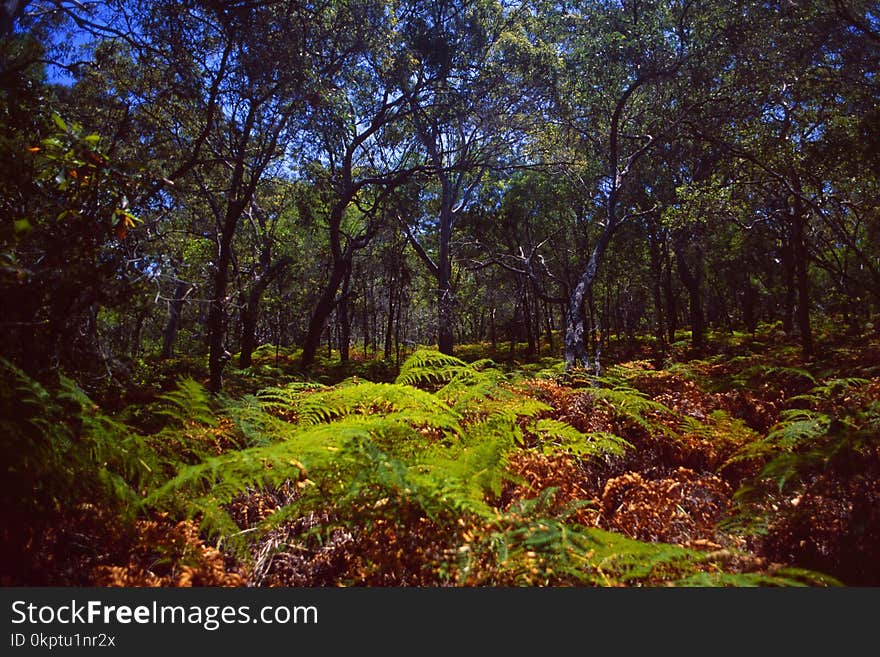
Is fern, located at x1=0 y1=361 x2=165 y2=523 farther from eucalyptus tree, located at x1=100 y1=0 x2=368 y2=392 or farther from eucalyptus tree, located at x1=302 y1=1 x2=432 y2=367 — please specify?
eucalyptus tree, located at x1=302 y1=1 x2=432 y2=367

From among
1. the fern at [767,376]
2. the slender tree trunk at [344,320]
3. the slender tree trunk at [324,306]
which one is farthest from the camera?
the slender tree trunk at [344,320]

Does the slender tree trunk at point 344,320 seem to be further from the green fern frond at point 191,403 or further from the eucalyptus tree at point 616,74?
the green fern frond at point 191,403

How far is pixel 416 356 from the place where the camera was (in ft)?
15.1

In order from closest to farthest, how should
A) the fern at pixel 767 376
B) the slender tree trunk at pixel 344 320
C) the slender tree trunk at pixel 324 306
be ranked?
1. the fern at pixel 767 376
2. the slender tree trunk at pixel 324 306
3. the slender tree trunk at pixel 344 320

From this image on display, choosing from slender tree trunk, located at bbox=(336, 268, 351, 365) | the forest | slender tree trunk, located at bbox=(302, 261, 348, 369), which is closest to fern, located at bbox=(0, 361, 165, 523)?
the forest

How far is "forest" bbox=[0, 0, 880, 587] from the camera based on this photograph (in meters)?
2.00

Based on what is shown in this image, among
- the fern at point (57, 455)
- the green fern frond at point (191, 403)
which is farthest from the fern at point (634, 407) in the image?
the fern at point (57, 455)

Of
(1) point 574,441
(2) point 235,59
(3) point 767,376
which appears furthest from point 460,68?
(1) point 574,441

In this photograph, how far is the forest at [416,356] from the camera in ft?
6.56

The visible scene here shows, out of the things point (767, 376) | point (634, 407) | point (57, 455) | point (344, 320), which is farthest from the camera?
point (344, 320)

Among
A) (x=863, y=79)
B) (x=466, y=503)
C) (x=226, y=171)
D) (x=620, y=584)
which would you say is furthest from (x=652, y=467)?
(x=226, y=171)

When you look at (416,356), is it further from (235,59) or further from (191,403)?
(235,59)

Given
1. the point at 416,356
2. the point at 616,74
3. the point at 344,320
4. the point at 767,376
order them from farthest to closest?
1. the point at 344,320
2. the point at 616,74
3. the point at 767,376
4. the point at 416,356

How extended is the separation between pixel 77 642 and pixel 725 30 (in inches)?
475
